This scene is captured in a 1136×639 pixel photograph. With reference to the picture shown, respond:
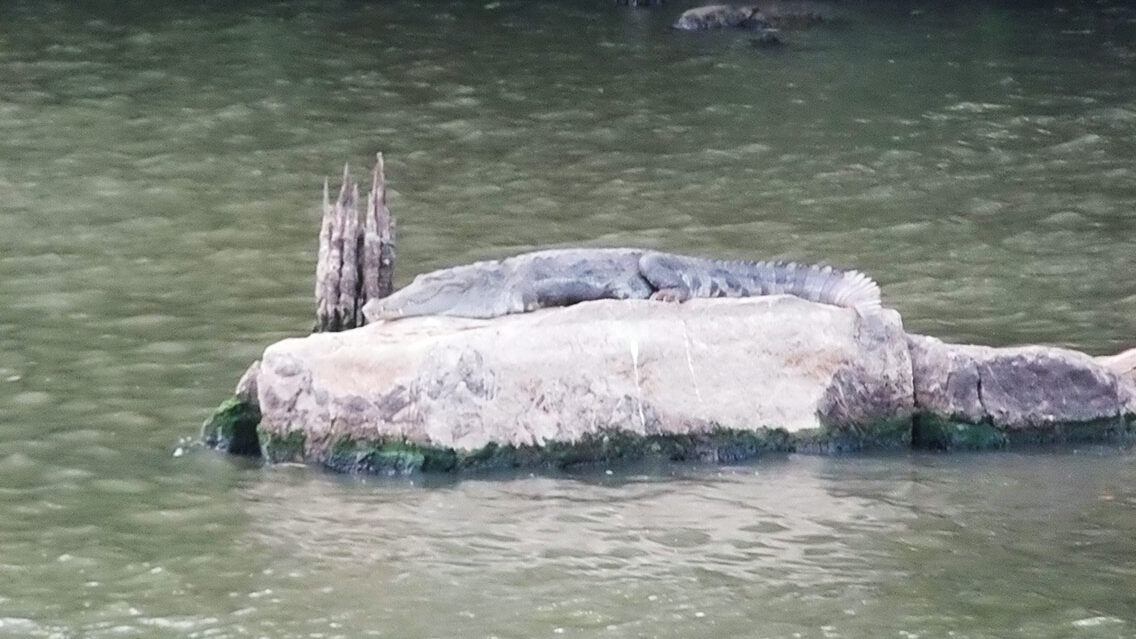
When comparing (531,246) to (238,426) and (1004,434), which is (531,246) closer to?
(238,426)

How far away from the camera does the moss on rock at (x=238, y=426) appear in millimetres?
11828

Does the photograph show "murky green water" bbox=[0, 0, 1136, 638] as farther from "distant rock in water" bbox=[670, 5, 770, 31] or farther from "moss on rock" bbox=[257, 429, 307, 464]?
"distant rock in water" bbox=[670, 5, 770, 31]

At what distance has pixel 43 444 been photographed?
12.1 metres

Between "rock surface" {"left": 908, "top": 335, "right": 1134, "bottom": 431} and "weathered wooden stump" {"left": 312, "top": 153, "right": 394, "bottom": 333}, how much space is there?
3.16m

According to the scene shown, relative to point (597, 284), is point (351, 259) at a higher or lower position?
higher

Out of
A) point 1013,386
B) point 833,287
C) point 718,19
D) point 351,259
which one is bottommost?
point 1013,386

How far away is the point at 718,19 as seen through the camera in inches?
1059

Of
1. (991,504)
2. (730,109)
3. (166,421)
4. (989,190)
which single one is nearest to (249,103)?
(730,109)

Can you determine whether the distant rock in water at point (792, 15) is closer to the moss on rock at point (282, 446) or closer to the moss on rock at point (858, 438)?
the moss on rock at point (858, 438)

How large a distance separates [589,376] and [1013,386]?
2.44 metres

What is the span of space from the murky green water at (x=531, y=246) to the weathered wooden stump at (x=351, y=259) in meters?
1.05

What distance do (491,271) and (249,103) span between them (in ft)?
34.0

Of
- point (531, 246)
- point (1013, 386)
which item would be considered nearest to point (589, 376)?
point (1013, 386)

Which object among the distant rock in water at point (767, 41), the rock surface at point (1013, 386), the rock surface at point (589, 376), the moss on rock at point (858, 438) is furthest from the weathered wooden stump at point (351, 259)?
the distant rock in water at point (767, 41)
